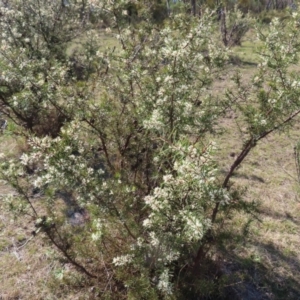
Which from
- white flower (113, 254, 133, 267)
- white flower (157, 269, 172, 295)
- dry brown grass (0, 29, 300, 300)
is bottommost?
dry brown grass (0, 29, 300, 300)

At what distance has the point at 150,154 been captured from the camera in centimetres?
526

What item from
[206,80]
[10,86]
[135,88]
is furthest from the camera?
[10,86]

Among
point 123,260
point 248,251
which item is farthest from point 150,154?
point 248,251

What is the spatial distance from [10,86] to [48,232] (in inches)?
142

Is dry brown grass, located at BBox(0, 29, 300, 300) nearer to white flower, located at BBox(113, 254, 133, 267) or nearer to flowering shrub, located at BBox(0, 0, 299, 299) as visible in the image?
flowering shrub, located at BBox(0, 0, 299, 299)

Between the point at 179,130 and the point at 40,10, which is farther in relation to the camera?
the point at 40,10

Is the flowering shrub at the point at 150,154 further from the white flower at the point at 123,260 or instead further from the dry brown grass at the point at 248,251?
the dry brown grass at the point at 248,251

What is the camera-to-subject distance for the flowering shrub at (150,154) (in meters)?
2.90

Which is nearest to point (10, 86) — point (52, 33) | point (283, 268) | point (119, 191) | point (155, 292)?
point (52, 33)

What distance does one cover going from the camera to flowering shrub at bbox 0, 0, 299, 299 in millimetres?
2898

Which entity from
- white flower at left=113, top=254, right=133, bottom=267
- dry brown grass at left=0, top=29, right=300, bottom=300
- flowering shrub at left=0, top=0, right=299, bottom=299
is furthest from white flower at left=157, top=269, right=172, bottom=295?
dry brown grass at left=0, top=29, right=300, bottom=300

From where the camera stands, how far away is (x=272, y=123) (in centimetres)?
→ 373

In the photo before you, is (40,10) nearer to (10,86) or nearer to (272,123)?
(10,86)

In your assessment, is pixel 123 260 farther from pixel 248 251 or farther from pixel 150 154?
pixel 248 251
